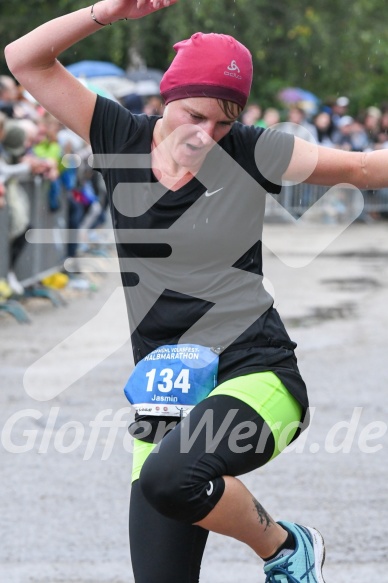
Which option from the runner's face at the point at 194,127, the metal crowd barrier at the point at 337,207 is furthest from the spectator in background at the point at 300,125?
the runner's face at the point at 194,127

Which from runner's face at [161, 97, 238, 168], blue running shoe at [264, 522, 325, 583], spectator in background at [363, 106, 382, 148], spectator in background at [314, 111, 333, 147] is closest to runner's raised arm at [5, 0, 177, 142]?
runner's face at [161, 97, 238, 168]

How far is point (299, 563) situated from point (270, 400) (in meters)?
0.54

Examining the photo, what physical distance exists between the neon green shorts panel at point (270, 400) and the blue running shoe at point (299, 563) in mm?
338

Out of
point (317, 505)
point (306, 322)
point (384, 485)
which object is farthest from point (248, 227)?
point (306, 322)

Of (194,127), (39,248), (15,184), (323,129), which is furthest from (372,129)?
(194,127)

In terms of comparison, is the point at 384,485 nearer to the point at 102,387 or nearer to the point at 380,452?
the point at 380,452

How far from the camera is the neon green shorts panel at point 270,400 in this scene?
3.65 meters

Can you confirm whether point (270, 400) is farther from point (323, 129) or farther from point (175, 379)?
point (323, 129)

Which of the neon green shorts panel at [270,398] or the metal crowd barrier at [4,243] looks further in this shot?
the metal crowd barrier at [4,243]

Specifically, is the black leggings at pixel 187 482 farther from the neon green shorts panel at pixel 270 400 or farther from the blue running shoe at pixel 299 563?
the blue running shoe at pixel 299 563

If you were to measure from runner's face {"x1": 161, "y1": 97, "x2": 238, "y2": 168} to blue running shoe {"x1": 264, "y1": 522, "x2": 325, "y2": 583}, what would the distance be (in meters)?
1.16

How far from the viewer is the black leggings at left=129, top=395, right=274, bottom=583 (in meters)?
3.47

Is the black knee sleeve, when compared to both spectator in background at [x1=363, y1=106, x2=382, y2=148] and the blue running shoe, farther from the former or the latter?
spectator in background at [x1=363, y1=106, x2=382, y2=148]

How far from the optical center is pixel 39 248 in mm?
12891
